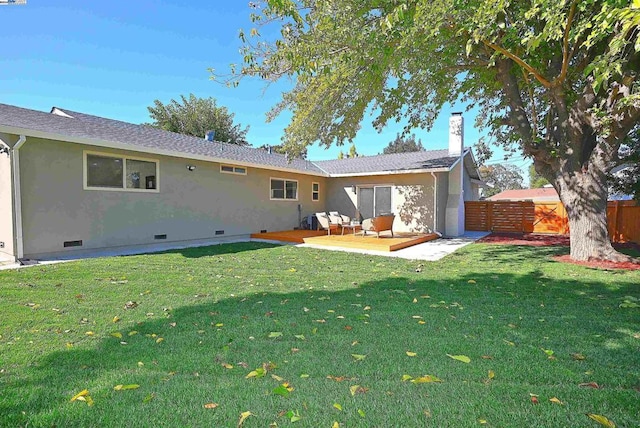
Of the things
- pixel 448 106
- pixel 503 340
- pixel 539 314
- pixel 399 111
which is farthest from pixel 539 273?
pixel 448 106

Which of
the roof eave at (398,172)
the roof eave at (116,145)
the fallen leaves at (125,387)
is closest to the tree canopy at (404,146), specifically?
the roof eave at (398,172)

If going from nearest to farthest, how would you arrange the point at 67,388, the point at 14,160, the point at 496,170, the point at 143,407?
the point at 143,407, the point at 67,388, the point at 14,160, the point at 496,170

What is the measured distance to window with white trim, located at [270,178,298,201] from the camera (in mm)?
13641

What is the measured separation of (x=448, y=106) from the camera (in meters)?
12.2


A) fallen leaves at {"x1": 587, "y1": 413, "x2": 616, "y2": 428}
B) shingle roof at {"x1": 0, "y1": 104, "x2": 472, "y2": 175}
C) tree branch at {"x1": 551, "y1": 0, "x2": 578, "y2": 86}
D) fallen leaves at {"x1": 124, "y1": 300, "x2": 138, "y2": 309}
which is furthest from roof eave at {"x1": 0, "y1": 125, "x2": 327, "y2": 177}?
fallen leaves at {"x1": 587, "y1": 413, "x2": 616, "y2": 428}

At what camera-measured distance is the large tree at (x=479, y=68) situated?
546 cm

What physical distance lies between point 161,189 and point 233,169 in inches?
→ 111

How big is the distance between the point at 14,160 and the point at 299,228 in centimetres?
984

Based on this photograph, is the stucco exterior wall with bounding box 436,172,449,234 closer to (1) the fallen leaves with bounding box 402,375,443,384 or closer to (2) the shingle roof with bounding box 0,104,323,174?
(2) the shingle roof with bounding box 0,104,323,174

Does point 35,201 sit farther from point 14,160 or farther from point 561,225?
point 561,225

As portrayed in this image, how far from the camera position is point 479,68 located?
8.87m

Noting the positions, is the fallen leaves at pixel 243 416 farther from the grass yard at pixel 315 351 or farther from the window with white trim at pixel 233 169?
the window with white trim at pixel 233 169

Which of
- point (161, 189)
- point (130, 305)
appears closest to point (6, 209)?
point (161, 189)

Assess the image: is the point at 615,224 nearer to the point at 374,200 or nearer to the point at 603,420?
the point at 374,200
